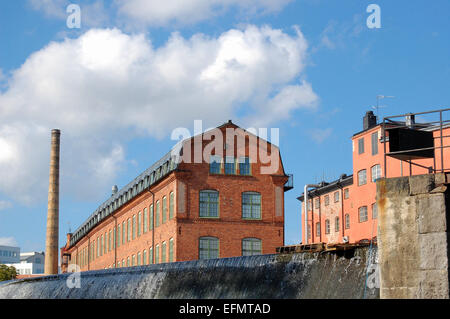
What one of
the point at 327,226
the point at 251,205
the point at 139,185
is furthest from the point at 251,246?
the point at 327,226

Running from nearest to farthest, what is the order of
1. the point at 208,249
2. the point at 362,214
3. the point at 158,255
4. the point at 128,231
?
the point at 208,249 < the point at 158,255 < the point at 128,231 < the point at 362,214

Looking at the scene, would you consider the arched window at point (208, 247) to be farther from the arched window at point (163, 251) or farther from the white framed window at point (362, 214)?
the white framed window at point (362, 214)

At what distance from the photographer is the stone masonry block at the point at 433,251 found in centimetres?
1144

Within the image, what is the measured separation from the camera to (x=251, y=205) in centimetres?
4797

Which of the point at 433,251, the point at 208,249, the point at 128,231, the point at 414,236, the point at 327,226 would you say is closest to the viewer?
the point at 433,251

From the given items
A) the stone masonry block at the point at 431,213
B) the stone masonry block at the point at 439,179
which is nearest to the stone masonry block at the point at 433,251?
the stone masonry block at the point at 431,213

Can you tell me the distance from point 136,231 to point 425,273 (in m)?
44.8

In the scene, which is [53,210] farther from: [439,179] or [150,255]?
[439,179]

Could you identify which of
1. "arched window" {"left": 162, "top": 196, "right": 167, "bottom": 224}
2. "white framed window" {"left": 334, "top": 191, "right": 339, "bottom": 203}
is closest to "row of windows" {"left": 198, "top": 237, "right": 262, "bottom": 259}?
"arched window" {"left": 162, "top": 196, "right": 167, "bottom": 224}

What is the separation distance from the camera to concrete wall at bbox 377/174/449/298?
11.5 meters

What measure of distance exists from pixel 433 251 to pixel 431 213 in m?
0.63
